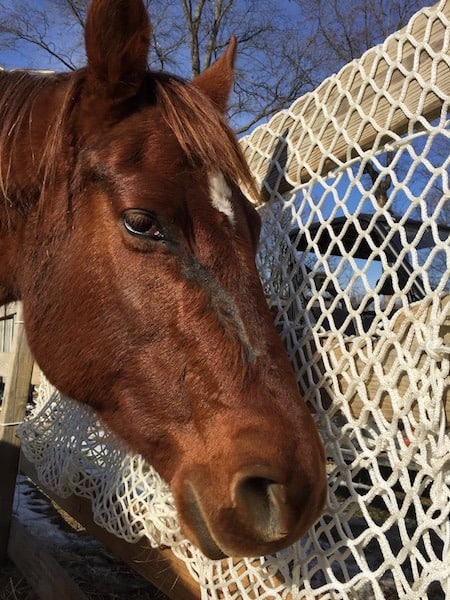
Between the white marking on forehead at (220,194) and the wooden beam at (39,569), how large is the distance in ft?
7.42

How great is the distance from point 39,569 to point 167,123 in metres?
2.76

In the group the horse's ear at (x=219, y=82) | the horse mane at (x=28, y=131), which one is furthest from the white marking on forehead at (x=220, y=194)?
the horse's ear at (x=219, y=82)

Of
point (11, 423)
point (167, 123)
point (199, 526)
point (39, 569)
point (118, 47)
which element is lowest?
point (39, 569)

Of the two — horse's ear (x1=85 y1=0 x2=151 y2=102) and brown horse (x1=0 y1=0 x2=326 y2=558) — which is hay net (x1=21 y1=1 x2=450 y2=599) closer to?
brown horse (x1=0 y1=0 x2=326 y2=558)

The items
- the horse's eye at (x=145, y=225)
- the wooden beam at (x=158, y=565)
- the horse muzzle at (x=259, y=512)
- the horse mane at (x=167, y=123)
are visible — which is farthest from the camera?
the wooden beam at (x=158, y=565)

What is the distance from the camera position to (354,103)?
1396mm

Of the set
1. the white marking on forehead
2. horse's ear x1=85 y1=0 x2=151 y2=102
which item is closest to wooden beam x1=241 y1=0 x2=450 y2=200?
the white marking on forehead

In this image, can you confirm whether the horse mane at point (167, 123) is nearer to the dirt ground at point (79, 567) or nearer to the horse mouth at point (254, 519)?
the horse mouth at point (254, 519)

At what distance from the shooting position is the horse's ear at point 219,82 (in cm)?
185

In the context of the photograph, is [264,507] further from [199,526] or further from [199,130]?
[199,130]

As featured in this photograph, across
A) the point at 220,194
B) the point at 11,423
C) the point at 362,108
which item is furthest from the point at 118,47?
the point at 11,423

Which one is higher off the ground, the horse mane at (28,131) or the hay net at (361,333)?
the horse mane at (28,131)

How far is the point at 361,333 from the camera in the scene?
50.0 inches

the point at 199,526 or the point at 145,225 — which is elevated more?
the point at 145,225
